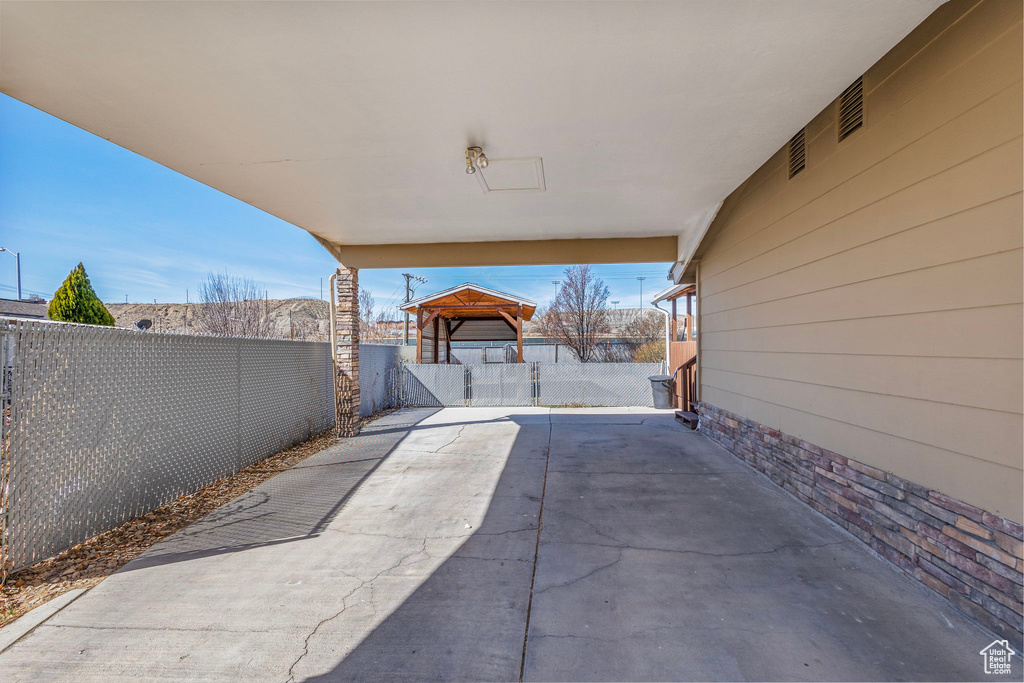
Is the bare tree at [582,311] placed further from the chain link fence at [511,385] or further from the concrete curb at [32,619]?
the concrete curb at [32,619]

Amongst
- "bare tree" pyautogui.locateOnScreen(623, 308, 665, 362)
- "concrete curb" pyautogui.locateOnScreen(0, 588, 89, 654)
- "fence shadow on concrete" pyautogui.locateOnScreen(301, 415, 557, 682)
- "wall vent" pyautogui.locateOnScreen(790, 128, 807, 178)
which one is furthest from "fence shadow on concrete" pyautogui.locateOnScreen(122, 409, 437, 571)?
"bare tree" pyautogui.locateOnScreen(623, 308, 665, 362)

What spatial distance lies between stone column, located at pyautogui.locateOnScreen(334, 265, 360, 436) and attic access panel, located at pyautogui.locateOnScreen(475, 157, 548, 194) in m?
3.59

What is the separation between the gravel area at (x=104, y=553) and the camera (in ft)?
7.88

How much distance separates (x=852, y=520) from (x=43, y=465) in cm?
551

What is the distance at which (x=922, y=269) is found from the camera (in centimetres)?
242

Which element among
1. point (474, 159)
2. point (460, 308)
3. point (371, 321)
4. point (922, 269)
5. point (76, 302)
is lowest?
point (922, 269)

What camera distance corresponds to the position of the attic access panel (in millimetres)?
3924

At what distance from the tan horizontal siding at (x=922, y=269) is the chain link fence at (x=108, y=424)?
17.5 feet

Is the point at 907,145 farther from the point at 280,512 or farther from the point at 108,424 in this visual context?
the point at 108,424

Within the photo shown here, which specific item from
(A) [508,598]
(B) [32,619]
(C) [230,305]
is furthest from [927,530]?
(C) [230,305]

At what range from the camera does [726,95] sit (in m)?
2.85

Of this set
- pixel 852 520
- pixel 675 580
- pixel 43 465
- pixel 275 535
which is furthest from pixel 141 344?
pixel 852 520

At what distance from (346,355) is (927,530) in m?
7.05

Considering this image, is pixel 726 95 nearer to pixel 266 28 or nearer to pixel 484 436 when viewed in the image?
pixel 266 28
